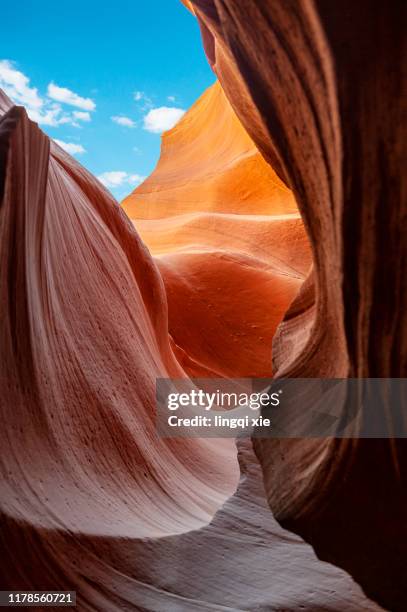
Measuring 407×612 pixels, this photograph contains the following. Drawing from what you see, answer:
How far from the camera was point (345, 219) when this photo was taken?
1006 millimetres

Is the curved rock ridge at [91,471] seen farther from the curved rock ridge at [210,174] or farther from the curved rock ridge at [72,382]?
the curved rock ridge at [210,174]

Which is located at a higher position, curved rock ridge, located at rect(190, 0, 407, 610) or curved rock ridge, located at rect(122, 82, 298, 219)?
curved rock ridge, located at rect(122, 82, 298, 219)

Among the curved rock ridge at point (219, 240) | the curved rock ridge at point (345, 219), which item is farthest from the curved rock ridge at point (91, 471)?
the curved rock ridge at point (219, 240)

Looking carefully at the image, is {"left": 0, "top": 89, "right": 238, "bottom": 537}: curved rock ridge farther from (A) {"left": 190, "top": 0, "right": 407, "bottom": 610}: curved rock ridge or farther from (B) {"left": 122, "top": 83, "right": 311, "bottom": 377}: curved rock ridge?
(B) {"left": 122, "top": 83, "right": 311, "bottom": 377}: curved rock ridge

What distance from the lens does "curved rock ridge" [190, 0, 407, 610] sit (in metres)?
0.92

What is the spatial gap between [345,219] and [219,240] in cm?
518

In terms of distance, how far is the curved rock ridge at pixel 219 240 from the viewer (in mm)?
4754

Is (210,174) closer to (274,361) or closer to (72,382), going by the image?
(274,361)

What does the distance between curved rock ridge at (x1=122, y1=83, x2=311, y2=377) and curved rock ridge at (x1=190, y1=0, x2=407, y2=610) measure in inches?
125

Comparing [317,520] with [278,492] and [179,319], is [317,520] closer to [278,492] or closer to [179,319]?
[278,492]

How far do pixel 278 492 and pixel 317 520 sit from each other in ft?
0.48

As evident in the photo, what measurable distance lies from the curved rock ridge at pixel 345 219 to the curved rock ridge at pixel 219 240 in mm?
3163

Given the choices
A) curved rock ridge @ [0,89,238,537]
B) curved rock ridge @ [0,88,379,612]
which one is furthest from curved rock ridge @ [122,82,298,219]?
curved rock ridge @ [0,88,379,612]

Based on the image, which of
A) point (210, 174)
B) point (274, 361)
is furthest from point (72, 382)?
point (210, 174)
